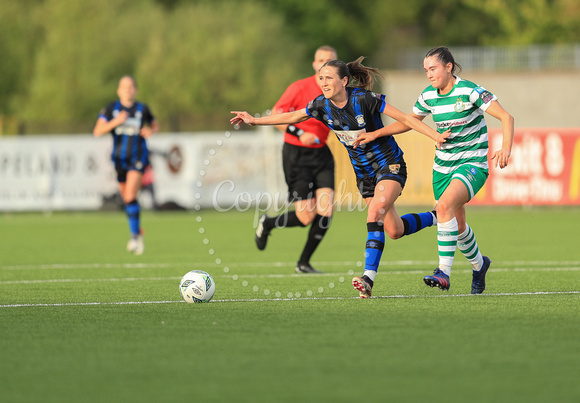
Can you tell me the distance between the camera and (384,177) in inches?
310

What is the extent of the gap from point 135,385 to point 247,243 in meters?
10.2

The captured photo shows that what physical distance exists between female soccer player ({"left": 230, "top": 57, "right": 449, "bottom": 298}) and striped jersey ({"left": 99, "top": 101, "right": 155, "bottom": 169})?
5292 mm

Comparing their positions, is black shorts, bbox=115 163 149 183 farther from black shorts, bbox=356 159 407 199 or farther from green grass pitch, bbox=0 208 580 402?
black shorts, bbox=356 159 407 199

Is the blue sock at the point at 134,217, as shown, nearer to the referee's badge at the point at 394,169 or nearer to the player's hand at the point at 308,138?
the player's hand at the point at 308,138

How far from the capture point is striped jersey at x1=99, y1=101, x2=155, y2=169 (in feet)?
43.0

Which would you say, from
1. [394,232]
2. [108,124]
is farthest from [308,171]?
[108,124]

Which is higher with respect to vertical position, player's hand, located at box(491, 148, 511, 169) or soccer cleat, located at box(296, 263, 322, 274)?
player's hand, located at box(491, 148, 511, 169)

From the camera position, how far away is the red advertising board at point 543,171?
2183cm

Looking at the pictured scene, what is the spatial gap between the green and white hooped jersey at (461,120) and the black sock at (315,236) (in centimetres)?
259

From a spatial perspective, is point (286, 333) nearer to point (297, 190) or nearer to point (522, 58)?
point (297, 190)

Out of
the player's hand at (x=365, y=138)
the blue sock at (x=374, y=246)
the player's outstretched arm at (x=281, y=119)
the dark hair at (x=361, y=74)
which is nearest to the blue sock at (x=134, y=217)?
the player's outstretched arm at (x=281, y=119)

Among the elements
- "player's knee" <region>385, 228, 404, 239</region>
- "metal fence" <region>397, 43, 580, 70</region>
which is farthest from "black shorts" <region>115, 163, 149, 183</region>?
"metal fence" <region>397, 43, 580, 70</region>

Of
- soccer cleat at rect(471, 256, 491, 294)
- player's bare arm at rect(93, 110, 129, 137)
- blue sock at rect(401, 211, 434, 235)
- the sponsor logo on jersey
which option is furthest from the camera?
player's bare arm at rect(93, 110, 129, 137)

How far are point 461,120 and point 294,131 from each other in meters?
2.64
